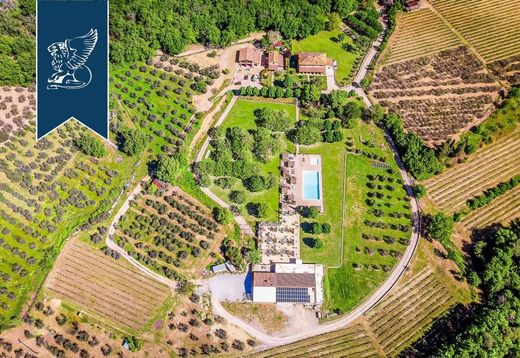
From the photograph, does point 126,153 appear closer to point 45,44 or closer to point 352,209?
point 45,44

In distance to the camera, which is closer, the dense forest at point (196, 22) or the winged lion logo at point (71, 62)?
the winged lion logo at point (71, 62)

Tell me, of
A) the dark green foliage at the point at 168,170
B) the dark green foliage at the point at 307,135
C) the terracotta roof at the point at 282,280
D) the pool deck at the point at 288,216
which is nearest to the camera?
the terracotta roof at the point at 282,280

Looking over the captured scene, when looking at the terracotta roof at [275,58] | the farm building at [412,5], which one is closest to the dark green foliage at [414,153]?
the terracotta roof at [275,58]

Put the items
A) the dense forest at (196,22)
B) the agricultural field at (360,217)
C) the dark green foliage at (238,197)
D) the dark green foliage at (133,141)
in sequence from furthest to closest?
the dense forest at (196,22), the dark green foliage at (133,141), the dark green foliage at (238,197), the agricultural field at (360,217)

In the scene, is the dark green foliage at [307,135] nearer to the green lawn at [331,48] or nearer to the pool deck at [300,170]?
the pool deck at [300,170]

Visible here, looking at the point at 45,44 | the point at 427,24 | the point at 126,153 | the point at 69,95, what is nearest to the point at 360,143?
the point at 427,24

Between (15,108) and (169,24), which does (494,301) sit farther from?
(15,108)

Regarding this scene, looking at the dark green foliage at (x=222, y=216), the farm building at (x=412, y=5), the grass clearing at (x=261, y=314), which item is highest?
the farm building at (x=412, y=5)
